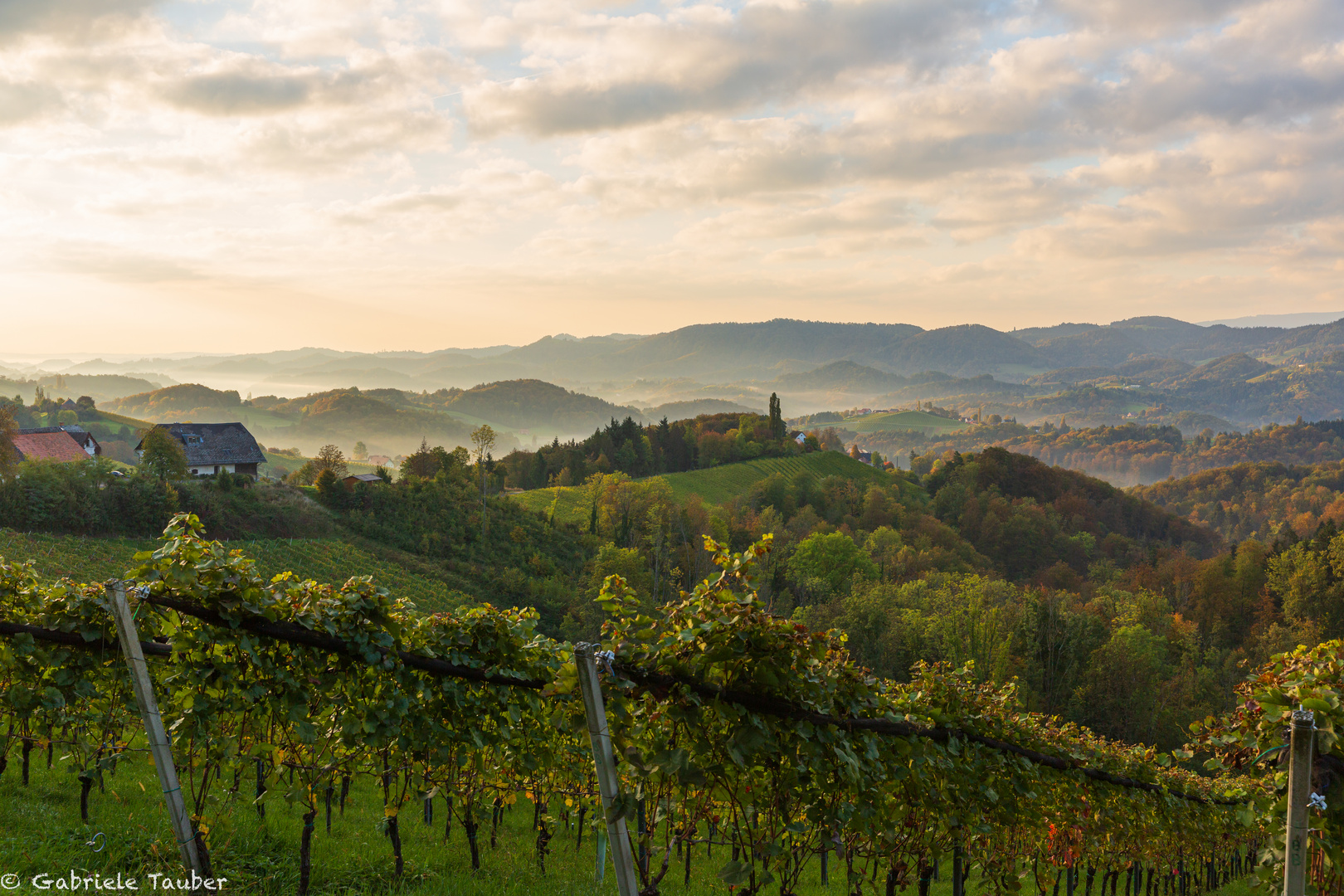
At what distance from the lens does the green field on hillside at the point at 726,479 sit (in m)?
83.1

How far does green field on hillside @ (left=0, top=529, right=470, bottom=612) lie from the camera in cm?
3385

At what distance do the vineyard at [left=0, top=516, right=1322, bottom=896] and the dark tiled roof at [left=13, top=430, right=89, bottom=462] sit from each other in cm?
9615

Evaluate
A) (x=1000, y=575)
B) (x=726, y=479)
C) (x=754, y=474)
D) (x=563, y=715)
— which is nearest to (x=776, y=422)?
(x=754, y=474)

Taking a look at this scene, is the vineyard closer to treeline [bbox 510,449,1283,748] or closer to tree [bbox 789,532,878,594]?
treeline [bbox 510,449,1283,748]

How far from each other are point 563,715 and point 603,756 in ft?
1.38

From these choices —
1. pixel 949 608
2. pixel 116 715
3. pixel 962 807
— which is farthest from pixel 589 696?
pixel 949 608

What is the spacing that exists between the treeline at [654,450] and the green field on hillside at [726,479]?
3940mm

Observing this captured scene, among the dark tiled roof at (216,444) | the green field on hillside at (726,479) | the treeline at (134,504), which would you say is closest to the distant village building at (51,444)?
the dark tiled roof at (216,444)

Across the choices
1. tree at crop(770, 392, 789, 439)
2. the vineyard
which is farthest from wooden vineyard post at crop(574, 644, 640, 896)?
tree at crop(770, 392, 789, 439)

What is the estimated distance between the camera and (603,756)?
3.64 m

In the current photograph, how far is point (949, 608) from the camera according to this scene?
55844 millimetres

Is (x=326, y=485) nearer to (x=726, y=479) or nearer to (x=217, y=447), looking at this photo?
(x=217, y=447)

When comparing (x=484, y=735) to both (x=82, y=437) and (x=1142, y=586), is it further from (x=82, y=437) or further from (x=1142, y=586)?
(x=82, y=437)

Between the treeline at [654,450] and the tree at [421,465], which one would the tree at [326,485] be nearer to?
the tree at [421,465]
